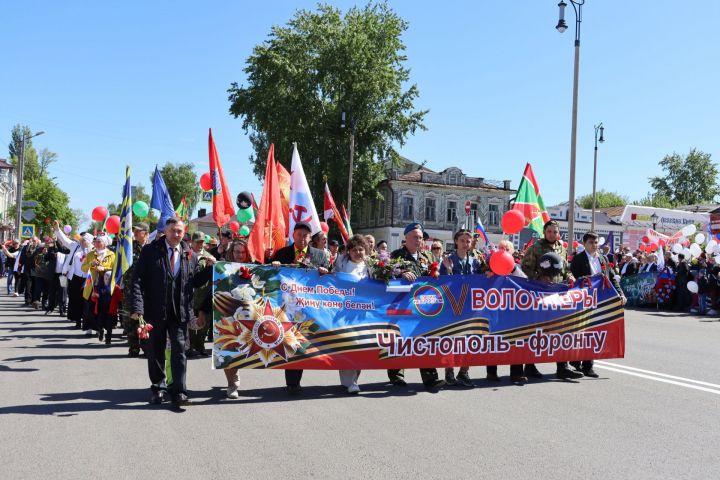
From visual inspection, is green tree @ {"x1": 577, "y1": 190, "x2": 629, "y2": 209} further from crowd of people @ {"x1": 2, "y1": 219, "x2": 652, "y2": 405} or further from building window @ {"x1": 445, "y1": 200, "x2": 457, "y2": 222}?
crowd of people @ {"x1": 2, "y1": 219, "x2": 652, "y2": 405}

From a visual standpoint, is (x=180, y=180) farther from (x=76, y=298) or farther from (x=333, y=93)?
(x=76, y=298)

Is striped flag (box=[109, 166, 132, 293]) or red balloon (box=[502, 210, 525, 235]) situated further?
striped flag (box=[109, 166, 132, 293])

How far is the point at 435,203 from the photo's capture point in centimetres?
6259

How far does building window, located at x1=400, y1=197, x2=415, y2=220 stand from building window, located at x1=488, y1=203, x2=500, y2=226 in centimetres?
757

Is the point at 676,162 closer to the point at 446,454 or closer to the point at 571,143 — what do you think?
the point at 571,143

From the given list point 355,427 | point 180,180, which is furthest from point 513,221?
point 180,180

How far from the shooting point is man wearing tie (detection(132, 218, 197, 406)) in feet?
22.7

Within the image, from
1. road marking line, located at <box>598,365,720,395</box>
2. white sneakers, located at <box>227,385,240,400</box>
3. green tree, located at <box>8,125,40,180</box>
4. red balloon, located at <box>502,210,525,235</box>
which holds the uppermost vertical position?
green tree, located at <box>8,125,40,180</box>

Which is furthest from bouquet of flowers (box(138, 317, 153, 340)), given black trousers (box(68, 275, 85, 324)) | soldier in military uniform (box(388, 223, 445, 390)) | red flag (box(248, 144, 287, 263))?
black trousers (box(68, 275, 85, 324))

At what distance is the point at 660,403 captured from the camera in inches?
289

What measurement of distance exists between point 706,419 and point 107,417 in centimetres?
574

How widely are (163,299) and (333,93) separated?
41095 mm

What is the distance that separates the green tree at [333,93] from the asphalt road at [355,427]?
3739 centimetres

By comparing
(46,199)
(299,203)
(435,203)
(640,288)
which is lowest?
(640,288)
